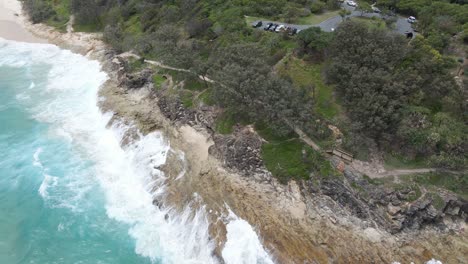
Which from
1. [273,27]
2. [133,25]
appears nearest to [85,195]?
[273,27]

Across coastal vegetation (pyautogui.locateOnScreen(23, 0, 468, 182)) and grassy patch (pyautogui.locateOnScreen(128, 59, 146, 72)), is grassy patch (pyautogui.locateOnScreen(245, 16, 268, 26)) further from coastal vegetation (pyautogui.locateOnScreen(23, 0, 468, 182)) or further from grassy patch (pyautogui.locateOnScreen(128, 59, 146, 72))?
grassy patch (pyautogui.locateOnScreen(128, 59, 146, 72))

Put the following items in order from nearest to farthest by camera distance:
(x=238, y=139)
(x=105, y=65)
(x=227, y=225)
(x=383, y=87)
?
(x=227, y=225) → (x=383, y=87) → (x=238, y=139) → (x=105, y=65)

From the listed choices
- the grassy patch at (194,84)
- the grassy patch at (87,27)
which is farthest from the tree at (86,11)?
the grassy patch at (194,84)

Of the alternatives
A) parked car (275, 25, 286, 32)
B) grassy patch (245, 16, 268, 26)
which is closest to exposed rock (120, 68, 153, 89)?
grassy patch (245, 16, 268, 26)

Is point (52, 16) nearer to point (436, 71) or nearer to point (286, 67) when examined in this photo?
point (286, 67)

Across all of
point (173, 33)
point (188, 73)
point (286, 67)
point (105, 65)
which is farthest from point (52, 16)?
point (286, 67)
